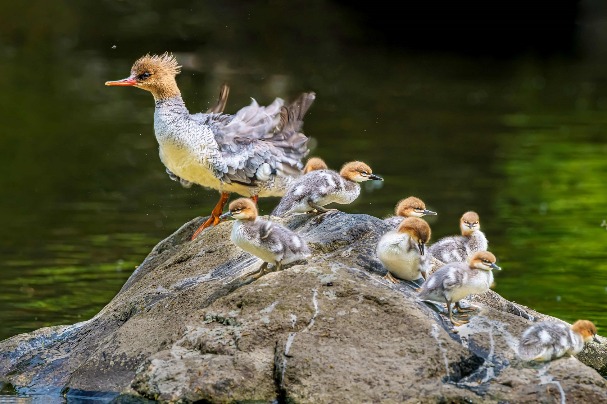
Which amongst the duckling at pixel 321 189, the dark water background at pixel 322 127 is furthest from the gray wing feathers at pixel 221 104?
the dark water background at pixel 322 127

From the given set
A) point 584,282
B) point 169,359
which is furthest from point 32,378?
point 584,282

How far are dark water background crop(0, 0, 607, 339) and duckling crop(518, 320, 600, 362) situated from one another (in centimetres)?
368

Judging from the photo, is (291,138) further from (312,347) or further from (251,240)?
(312,347)

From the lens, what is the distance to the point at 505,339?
7.61m

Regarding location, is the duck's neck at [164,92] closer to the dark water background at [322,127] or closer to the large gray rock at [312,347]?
the large gray rock at [312,347]

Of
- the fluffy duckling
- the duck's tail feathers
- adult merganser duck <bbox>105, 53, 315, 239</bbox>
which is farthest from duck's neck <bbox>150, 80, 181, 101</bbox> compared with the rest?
the fluffy duckling

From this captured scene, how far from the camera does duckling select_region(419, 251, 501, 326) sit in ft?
25.0

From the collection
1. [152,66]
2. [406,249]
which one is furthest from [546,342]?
[152,66]

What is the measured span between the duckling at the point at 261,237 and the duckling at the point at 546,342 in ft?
5.47

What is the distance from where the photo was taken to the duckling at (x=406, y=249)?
7.86 metres

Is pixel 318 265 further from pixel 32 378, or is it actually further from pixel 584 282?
pixel 584 282

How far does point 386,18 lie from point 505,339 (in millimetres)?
31956

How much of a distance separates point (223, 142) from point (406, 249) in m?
2.63

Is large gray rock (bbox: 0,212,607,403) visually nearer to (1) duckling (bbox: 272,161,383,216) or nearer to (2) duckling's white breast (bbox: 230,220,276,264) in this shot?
(2) duckling's white breast (bbox: 230,220,276,264)
